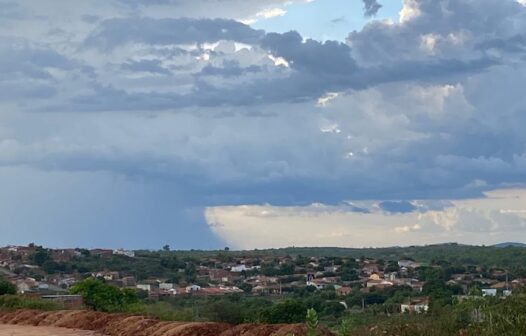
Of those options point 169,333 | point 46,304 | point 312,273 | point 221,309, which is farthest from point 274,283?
point 169,333

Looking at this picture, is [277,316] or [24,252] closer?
[277,316]

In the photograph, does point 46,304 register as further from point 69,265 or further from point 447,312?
point 69,265

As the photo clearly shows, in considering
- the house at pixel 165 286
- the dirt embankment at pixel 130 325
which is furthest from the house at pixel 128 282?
the dirt embankment at pixel 130 325

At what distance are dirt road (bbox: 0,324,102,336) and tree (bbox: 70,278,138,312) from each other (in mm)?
4156

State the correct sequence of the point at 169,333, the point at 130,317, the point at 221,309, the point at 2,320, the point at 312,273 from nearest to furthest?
the point at 169,333 → the point at 130,317 → the point at 221,309 → the point at 2,320 → the point at 312,273

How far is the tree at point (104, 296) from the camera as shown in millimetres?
30750

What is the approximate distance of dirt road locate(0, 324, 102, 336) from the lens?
23.8 m

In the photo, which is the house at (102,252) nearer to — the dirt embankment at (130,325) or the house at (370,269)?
the house at (370,269)

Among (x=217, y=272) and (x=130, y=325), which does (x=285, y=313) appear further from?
(x=217, y=272)

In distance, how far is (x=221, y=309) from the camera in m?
26.5

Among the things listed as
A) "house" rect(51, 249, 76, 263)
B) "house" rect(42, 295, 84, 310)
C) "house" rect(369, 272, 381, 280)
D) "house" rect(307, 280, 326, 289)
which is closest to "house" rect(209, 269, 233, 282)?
"house" rect(307, 280, 326, 289)

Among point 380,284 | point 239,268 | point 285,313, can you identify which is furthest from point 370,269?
point 285,313

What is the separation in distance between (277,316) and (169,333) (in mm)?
4495

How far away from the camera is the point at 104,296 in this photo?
3172 centimetres
